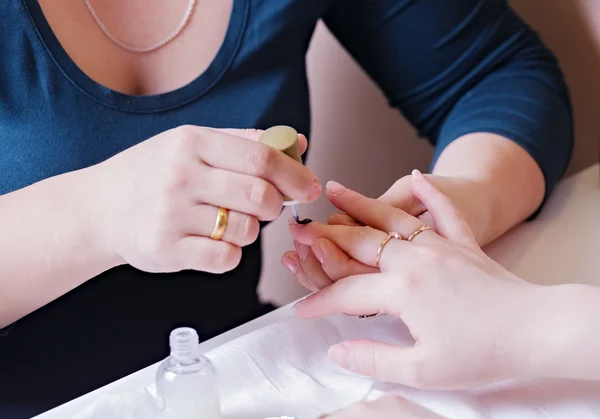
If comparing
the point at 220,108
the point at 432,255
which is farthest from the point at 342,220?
the point at 220,108

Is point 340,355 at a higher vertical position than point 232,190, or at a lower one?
lower

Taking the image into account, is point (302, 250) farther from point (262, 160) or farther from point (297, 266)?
point (262, 160)

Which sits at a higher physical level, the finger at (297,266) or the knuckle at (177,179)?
the knuckle at (177,179)

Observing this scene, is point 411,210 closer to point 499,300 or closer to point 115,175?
point 499,300

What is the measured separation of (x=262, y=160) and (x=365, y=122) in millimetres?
758

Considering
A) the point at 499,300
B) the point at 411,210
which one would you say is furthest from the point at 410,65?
the point at 499,300

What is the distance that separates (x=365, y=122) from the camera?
1.23m

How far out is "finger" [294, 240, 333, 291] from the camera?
635 millimetres

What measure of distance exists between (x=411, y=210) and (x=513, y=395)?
225 mm

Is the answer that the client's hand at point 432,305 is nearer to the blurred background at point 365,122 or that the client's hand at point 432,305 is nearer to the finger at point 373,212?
the finger at point 373,212

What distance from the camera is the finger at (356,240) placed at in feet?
1.94

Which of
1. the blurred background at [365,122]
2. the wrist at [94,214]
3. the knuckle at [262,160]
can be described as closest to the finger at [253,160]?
the knuckle at [262,160]

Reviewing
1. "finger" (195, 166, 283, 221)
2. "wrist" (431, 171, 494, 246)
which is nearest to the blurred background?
"wrist" (431, 171, 494, 246)

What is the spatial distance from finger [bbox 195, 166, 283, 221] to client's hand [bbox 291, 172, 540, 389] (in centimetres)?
12
